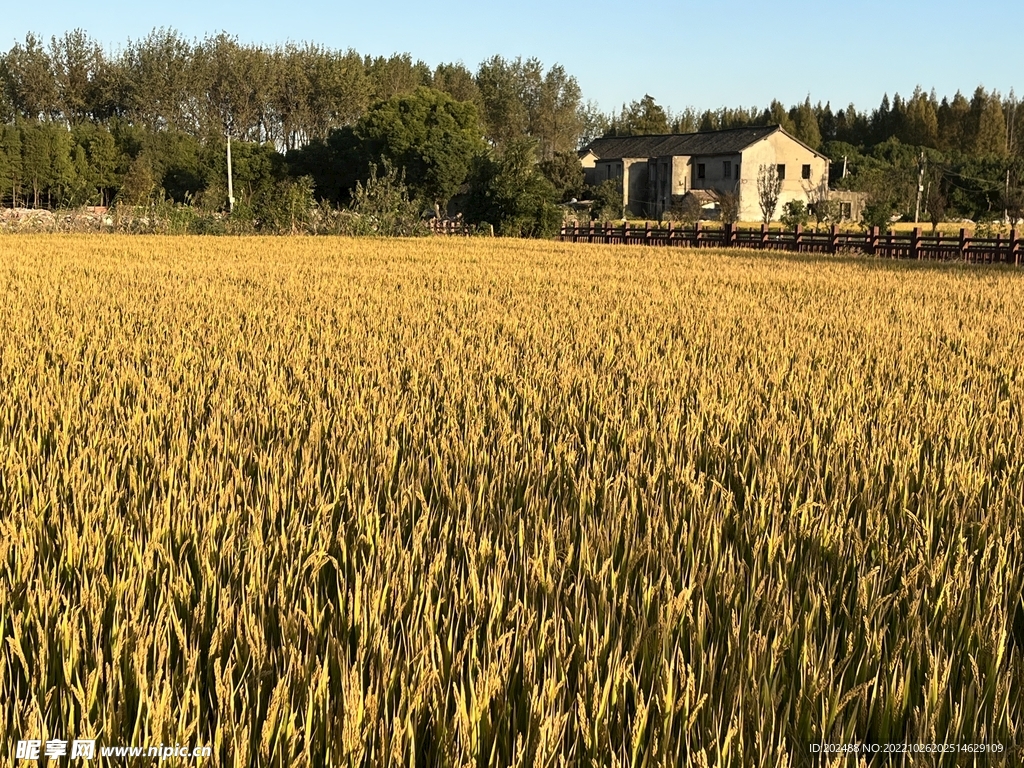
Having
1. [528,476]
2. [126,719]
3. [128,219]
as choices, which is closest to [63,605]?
[126,719]

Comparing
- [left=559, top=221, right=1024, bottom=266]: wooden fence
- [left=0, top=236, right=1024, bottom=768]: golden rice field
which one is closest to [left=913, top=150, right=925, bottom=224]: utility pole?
[left=559, top=221, right=1024, bottom=266]: wooden fence

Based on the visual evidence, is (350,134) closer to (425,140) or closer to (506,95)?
(425,140)

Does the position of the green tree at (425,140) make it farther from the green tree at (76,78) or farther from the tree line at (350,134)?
the green tree at (76,78)

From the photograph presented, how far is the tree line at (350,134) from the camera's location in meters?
46.8

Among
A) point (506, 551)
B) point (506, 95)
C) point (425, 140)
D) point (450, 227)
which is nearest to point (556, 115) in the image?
point (506, 95)

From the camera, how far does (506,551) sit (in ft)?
7.88

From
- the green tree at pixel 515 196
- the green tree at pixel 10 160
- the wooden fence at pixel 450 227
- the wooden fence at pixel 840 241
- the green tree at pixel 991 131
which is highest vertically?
the green tree at pixel 991 131

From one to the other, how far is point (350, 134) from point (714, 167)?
2215 cm

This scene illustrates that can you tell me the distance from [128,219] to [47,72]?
166 feet

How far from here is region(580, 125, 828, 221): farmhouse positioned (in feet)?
186

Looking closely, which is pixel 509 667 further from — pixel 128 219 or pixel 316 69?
pixel 316 69

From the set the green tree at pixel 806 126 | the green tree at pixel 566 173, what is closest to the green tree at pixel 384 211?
the green tree at pixel 566 173

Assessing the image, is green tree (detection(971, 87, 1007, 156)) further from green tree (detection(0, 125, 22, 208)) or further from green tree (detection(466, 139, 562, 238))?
green tree (detection(0, 125, 22, 208))

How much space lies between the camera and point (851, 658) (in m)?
1.81
